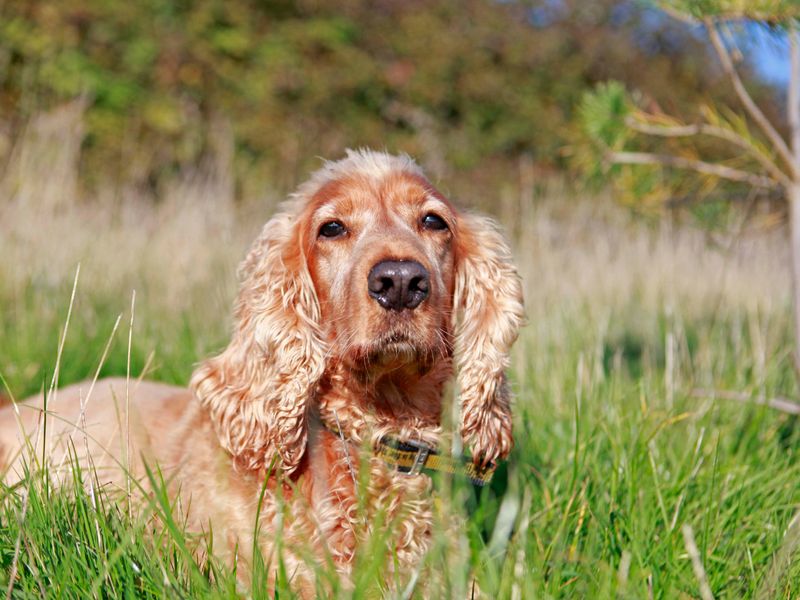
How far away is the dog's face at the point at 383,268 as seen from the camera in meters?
2.24

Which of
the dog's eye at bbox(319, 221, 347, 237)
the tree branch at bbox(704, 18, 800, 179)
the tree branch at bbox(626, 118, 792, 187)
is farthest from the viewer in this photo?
the tree branch at bbox(626, 118, 792, 187)

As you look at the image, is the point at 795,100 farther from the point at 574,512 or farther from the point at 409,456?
the point at 409,456

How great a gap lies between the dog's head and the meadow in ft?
0.95

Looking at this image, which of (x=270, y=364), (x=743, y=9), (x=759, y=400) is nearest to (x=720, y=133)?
(x=743, y=9)

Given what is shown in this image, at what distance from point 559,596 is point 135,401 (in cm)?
159

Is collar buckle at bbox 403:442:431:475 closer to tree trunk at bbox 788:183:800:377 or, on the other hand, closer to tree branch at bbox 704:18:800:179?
tree trunk at bbox 788:183:800:377

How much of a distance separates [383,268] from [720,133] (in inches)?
68.5

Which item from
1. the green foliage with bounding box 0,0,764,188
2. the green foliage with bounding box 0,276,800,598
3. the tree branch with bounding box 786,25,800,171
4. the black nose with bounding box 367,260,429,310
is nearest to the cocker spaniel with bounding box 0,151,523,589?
the black nose with bounding box 367,260,429,310

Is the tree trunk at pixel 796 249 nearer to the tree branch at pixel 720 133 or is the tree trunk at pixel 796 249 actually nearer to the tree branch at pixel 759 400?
the tree branch at pixel 720 133

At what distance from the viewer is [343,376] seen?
2506 mm

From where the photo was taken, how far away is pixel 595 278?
5801 mm

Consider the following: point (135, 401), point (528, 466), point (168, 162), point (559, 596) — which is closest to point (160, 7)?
point (168, 162)

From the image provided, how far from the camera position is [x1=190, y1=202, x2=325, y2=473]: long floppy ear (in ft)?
7.88

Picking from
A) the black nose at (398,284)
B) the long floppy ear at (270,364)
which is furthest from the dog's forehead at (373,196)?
the black nose at (398,284)
